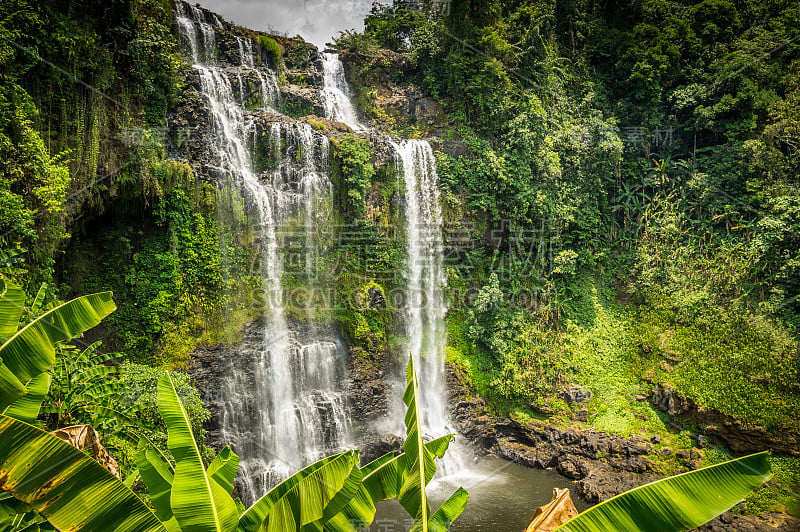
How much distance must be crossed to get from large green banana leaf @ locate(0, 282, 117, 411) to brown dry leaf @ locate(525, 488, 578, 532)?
3152mm

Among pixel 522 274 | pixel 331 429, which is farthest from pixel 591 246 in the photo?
pixel 331 429

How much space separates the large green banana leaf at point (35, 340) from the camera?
2.43m

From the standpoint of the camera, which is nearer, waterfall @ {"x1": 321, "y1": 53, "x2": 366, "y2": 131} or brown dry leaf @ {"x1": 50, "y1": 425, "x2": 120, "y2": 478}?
brown dry leaf @ {"x1": 50, "y1": 425, "x2": 120, "y2": 478}

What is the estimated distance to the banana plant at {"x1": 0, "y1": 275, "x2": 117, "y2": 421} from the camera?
8.10ft

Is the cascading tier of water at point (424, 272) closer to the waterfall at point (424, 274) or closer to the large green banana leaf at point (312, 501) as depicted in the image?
the waterfall at point (424, 274)

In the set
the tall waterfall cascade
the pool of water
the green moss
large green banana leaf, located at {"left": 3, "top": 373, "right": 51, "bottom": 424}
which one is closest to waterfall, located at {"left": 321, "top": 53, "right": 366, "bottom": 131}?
the green moss

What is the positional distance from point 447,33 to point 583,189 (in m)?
7.25

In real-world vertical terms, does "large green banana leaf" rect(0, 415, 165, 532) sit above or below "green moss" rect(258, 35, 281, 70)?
below

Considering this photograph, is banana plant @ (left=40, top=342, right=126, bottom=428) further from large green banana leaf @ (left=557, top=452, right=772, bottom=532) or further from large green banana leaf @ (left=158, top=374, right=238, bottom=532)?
large green banana leaf @ (left=557, top=452, right=772, bottom=532)

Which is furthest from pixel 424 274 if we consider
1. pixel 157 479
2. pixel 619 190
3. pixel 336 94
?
pixel 157 479

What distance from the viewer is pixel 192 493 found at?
7.58 ft

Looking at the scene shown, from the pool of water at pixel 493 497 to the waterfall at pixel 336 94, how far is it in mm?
11306

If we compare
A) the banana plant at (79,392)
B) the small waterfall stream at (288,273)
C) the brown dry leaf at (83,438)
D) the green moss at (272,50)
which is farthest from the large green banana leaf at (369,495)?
the green moss at (272,50)

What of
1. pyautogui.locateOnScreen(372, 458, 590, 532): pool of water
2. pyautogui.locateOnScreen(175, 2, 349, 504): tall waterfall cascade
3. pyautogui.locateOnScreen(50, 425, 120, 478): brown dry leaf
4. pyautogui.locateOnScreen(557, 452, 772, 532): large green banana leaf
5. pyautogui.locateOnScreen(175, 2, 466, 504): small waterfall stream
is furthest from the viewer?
pyautogui.locateOnScreen(175, 2, 466, 504): small waterfall stream
